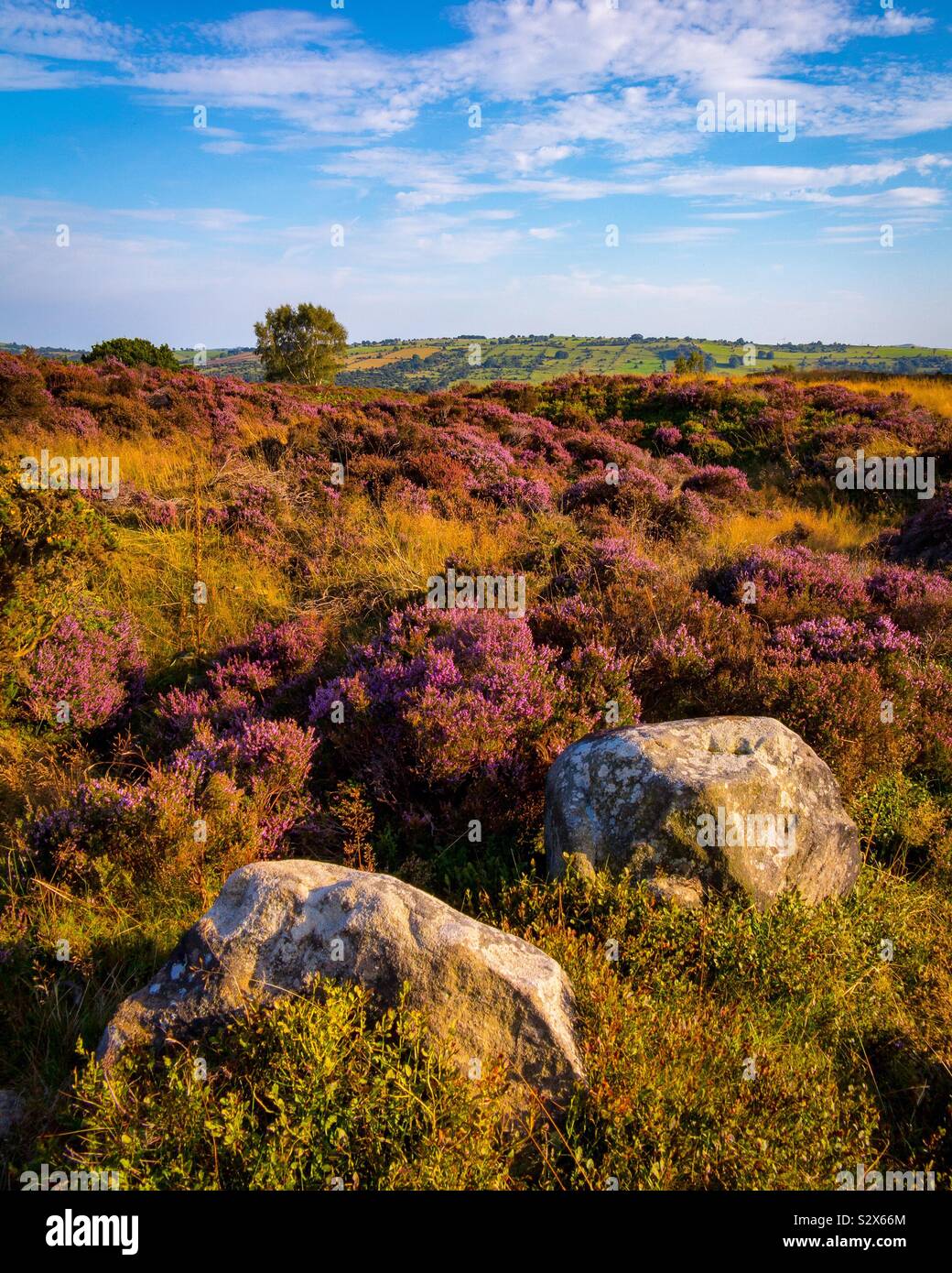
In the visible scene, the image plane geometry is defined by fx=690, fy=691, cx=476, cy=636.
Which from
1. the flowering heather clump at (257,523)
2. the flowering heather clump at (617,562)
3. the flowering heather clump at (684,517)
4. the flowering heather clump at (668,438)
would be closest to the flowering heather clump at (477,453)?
the flowering heather clump at (684,517)

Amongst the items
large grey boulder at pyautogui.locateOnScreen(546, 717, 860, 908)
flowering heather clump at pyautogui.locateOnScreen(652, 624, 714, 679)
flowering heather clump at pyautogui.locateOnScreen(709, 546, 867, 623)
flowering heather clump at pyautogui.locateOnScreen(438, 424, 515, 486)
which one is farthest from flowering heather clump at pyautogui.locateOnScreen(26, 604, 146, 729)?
flowering heather clump at pyautogui.locateOnScreen(438, 424, 515, 486)

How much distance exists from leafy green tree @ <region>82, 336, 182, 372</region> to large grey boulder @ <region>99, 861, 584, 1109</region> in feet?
117

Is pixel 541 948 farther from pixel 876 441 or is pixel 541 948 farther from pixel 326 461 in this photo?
pixel 876 441

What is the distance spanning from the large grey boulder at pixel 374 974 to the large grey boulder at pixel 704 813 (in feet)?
3.13

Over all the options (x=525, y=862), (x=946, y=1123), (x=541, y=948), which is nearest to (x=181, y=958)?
(x=541, y=948)

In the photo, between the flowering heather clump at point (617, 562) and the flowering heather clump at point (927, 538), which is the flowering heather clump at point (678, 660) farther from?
the flowering heather clump at point (927, 538)

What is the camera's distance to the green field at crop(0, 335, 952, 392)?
37.5m

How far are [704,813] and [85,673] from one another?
4496mm

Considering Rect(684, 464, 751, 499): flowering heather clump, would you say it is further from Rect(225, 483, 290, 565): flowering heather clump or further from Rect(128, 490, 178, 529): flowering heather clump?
Rect(128, 490, 178, 529): flowering heather clump

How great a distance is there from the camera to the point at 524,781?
4.38m

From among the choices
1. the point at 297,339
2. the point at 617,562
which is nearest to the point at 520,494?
the point at 617,562

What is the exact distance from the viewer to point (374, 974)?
262 cm

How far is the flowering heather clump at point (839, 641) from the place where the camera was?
18.7 ft
